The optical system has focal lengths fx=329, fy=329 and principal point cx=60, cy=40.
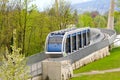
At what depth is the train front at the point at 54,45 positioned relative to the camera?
1377 inches

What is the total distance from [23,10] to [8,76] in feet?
95.0

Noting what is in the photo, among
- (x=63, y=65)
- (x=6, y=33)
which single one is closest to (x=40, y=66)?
(x=63, y=65)

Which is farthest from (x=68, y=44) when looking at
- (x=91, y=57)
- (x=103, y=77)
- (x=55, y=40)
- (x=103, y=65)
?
(x=103, y=77)

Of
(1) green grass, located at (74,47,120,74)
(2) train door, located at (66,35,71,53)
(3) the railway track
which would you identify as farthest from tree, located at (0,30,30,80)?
(2) train door, located at (66,35,71,53)

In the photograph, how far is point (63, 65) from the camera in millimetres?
28266

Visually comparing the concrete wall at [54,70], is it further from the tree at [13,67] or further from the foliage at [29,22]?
the foliage at [29,22]

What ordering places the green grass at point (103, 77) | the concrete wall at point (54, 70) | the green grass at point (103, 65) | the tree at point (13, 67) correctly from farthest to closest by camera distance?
the green grass at point (103, 65)
the green grass at point (103, 77)
the concrete wall at point (54, 70)
the tree at point (13, 67)

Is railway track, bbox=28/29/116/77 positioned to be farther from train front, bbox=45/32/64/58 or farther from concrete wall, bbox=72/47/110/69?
train front, bbox=45/32/64/58

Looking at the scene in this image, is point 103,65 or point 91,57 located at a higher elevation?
point 91,57

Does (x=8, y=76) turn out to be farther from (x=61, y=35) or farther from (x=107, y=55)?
(x=107, y=55)

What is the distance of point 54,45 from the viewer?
116ft

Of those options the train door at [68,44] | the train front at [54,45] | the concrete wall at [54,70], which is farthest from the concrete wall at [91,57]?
the concrete wall at [54,70]

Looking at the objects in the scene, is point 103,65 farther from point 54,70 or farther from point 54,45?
point 54,70

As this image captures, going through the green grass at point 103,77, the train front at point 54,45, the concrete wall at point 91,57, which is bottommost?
the green grass at point 103,77
